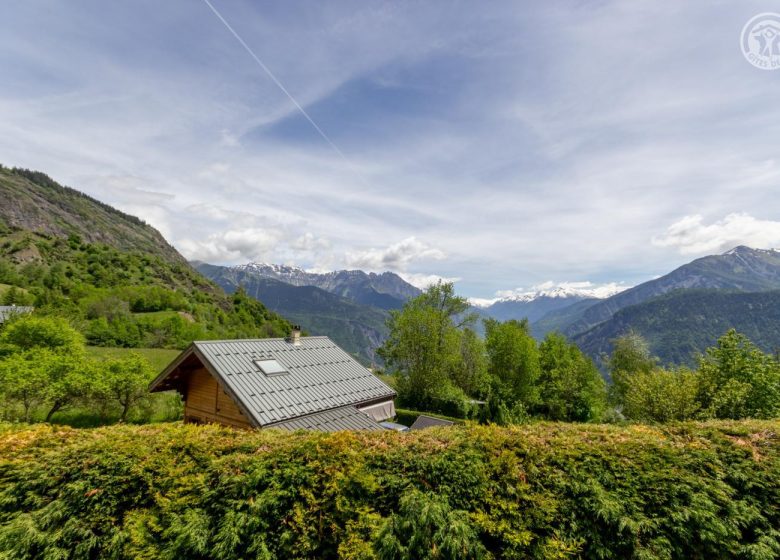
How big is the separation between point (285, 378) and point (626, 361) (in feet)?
205

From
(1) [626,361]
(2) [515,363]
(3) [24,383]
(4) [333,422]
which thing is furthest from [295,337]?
(1) [626,361]

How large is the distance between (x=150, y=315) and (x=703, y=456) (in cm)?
9985

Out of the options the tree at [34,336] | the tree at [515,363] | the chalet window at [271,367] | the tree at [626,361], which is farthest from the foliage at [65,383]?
the tree at [626,361]

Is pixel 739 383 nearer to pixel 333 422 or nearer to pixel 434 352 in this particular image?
pixel 333 422

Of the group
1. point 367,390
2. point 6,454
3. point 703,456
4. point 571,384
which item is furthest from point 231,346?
point 571,384

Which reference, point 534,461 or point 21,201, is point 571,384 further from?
point 21,201

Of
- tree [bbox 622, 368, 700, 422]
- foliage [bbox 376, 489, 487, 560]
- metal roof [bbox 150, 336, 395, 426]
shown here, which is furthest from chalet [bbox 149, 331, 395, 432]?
tree [bbox 622, 368, 700, 422]

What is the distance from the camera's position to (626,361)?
57.1 metres

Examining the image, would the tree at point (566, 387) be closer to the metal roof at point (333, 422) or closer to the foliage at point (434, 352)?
the foliage at point (434, 352)

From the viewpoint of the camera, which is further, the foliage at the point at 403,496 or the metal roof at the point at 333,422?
the metal roof at the point at 333,422

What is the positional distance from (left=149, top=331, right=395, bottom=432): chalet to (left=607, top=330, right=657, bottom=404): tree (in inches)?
2118

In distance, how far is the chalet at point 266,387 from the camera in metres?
14.4

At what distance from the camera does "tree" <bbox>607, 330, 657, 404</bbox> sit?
5459 centimetres

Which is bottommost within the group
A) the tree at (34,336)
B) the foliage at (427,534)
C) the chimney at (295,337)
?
the foliage at (427,534)
